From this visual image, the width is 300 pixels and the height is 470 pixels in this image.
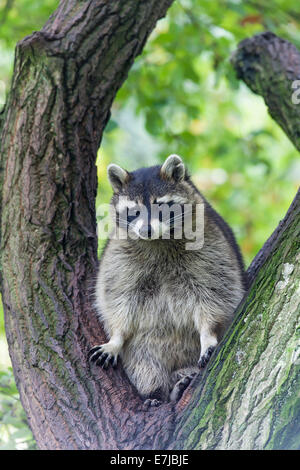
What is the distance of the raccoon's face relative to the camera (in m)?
3.28

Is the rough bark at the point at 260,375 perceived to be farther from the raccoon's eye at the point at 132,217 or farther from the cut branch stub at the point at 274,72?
the cut branch stub at the point at 274,72

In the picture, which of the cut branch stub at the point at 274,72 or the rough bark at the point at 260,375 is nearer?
the rough bark at the point at 260,375

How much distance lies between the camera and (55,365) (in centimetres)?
280

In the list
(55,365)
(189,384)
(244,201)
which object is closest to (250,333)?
(189,384)

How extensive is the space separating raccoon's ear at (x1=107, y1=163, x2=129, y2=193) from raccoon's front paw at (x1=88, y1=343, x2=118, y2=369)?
98 cm

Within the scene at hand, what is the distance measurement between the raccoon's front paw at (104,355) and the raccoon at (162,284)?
0.02 m

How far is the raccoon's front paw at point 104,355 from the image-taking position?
2927 mm

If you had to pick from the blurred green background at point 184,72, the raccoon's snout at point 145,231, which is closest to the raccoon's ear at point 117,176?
the raccoon's snout at point 145,231

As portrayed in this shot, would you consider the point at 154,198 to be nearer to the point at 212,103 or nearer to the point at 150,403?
the point at 150,403

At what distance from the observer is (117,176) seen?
3531mm

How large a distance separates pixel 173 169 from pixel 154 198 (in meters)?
0.24

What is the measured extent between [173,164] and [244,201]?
424 cm

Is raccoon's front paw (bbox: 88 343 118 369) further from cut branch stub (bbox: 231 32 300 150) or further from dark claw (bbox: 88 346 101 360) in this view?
cut branch stub (bbox: 231 32 300 150)

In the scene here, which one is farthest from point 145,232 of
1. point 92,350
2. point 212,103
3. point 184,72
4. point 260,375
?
point 212,103
